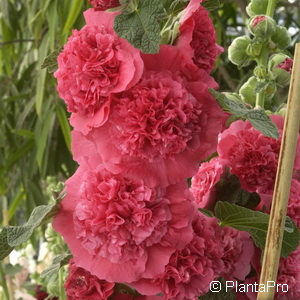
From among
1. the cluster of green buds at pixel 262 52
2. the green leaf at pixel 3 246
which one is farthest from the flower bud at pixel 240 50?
the green leaf at pixel 3 246

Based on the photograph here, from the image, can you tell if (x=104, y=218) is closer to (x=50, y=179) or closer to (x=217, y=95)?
(x=217, y=95)

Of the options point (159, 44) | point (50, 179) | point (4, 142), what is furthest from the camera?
point (4, 142)

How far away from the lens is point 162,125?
38 cm

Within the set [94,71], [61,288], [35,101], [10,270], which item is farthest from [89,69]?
[35,101]

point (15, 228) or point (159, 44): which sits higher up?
point (159, 44)

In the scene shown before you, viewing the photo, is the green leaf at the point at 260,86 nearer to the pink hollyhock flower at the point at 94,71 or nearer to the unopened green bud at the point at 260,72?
the unopened green bud at the point at 260,72

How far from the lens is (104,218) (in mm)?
398

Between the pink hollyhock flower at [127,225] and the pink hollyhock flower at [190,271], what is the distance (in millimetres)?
18

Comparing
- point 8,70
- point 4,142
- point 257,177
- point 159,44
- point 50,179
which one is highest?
point 159,44

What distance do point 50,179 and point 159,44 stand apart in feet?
1.95

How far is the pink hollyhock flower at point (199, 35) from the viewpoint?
0.40 metres

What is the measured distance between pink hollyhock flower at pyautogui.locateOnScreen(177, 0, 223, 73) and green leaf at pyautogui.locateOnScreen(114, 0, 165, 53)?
17mm

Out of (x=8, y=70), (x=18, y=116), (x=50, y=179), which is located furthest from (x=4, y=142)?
(x=50, y=179)

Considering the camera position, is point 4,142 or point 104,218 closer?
point 104,218
